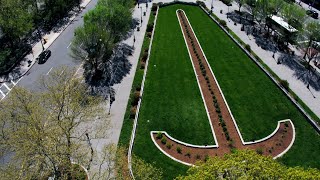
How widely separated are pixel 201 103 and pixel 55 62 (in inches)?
1439

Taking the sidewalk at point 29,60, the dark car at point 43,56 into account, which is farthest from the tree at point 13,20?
the dark car at point 43,56

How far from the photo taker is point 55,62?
81.0 meters

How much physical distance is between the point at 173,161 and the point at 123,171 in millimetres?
8213

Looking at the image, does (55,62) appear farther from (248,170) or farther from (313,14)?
(313,14)

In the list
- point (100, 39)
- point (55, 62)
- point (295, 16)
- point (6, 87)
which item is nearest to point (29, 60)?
point (55, 62)

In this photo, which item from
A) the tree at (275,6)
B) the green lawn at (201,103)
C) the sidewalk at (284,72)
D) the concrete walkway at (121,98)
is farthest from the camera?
the tree at (275,6)

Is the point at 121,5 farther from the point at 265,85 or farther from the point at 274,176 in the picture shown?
the point at 274,176

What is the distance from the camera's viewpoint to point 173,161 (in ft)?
180

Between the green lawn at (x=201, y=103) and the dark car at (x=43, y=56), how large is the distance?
76.8 ft

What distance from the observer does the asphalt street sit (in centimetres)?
7475

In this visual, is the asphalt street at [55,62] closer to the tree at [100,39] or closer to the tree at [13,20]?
the tree at [100,39]

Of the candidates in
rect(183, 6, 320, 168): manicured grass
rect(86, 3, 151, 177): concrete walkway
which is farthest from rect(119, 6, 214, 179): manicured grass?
rect(183, 6, 320, 168): manicured grass

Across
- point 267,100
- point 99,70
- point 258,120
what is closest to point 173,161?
point 258,120

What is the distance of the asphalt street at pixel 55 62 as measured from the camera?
245 ft
